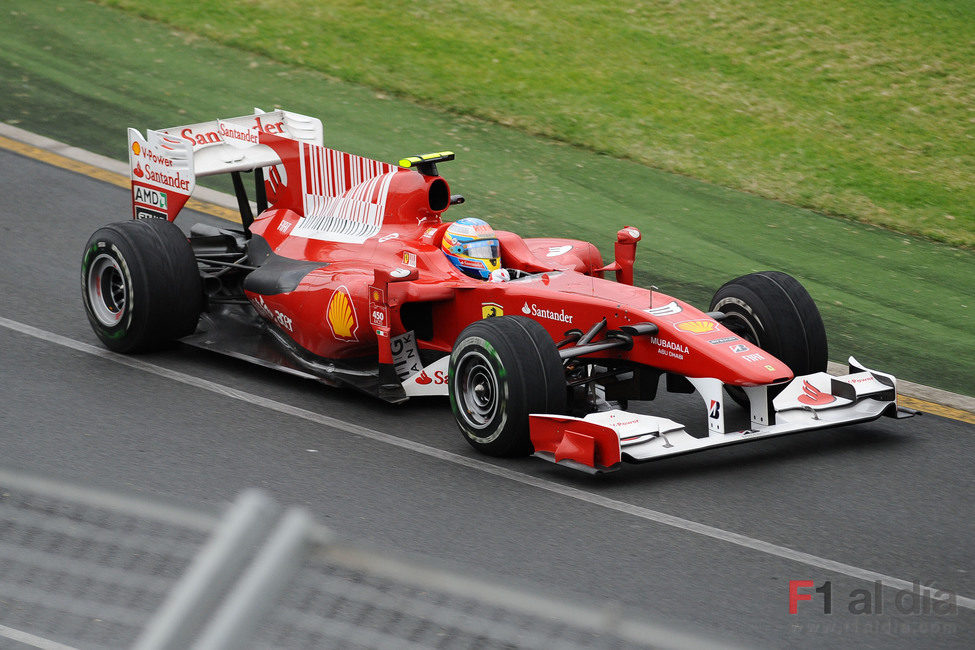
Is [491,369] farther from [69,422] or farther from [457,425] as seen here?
[69,422]

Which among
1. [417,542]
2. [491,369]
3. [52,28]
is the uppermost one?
[52,28]

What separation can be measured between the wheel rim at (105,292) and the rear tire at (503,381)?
2651 mm

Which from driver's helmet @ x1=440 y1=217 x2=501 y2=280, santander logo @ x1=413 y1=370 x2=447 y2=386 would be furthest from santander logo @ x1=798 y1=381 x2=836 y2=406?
santander logo @ x1=413 y1=370 x2=447 y2=386

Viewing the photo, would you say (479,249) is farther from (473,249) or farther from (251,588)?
(251,588)

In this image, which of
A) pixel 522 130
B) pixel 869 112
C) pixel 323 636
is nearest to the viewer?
pixel 323 636

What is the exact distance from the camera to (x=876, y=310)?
34.0 feet

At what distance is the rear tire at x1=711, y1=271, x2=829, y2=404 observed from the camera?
25.7 ft

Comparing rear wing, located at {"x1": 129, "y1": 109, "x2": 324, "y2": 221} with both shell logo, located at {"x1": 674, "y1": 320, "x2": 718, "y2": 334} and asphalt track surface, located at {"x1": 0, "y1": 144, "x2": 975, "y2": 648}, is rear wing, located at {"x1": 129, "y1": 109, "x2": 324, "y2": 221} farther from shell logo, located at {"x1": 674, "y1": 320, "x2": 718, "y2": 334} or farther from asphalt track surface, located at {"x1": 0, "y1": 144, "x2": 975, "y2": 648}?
shell logo, located at {"x1": 674, "y1": 320, "x2": 718, "y2": 334}

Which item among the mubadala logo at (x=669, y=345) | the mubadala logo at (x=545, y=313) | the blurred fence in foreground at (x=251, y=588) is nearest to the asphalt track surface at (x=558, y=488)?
the mubadala logo at (x=669, y=345)

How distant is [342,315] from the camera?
8094 mm

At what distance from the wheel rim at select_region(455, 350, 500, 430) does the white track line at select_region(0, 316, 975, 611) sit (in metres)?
0.24

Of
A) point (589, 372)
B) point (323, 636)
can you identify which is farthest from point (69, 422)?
point (323, 636)

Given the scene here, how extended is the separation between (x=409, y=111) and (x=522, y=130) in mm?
1214

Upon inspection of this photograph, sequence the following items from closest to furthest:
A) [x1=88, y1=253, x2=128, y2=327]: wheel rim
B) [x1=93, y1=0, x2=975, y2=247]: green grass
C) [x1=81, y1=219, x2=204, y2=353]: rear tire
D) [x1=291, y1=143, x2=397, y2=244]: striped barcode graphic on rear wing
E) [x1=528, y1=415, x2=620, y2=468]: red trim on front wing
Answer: [x1=528, y1=415, x2=620, y2=468]: red trim on front wing → [x1=81, y1=219, x2=204, y2=353]: rear tire → [x1=291, y1=143, x2=397, y2=244]: striped barcode graphic on rear wing → [x1=88, y1=253, x2=128, y2=327]: wheel rim → [x1=93, y1=0, x2=975, y2=247]: green grass
